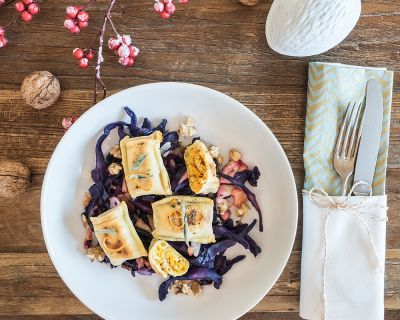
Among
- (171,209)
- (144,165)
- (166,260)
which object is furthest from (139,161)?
(166,260)

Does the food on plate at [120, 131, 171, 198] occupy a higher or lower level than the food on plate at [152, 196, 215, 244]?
higher

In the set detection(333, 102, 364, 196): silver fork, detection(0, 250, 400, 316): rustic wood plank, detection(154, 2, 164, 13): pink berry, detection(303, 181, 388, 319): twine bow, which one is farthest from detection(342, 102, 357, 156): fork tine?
detection(154, 2, 164, 13): pink berry

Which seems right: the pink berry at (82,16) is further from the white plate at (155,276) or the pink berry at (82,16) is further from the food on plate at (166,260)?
the food on plate at (166,260)

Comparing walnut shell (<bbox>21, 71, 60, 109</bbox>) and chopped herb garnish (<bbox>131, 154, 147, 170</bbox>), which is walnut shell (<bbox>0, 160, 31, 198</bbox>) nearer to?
walnut shell (<bbox>21, 71, 60, 109</bbox>)

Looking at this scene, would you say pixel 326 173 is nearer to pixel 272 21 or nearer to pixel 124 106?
pixel 272 21

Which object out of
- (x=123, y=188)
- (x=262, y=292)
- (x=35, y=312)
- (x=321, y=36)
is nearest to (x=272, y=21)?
(x=321, y=36)
